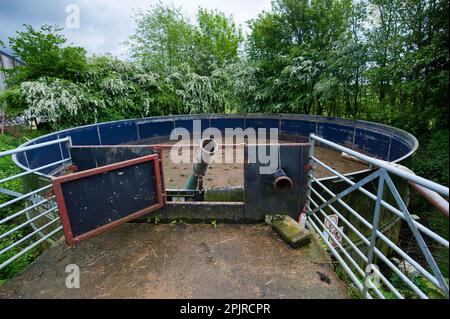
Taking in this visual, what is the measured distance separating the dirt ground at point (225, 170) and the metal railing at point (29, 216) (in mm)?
2678

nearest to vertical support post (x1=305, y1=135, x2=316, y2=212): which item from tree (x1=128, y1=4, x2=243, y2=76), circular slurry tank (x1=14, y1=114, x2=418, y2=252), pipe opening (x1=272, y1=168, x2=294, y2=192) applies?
pipe opening (x1=272, y1=168, x2=294, y2=192)

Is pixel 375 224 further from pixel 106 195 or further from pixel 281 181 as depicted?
pixel 106 195

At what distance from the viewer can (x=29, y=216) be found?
14.0ft

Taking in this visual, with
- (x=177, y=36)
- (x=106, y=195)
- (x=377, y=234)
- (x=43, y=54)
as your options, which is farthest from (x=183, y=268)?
(x=177, y=36)

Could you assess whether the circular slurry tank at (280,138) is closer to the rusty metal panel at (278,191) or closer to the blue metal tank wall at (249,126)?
the blue metal tank wall at (249,126)

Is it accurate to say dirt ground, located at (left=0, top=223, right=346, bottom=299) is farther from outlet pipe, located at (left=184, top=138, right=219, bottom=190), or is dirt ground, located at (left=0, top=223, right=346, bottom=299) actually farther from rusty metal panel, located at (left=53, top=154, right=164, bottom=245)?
outlet pipe, located at (left=184, top=138, right=219, bottom=190)

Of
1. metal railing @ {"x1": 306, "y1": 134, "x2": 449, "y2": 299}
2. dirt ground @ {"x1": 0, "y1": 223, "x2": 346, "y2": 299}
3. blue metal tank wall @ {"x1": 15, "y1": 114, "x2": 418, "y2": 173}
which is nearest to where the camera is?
metal railing @ {"x1": 306, "y1": 134, "x2": 449, "y2": 299}

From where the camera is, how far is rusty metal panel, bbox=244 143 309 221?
9.54 ft

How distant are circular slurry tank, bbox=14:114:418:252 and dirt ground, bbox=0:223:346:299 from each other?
1425mm
